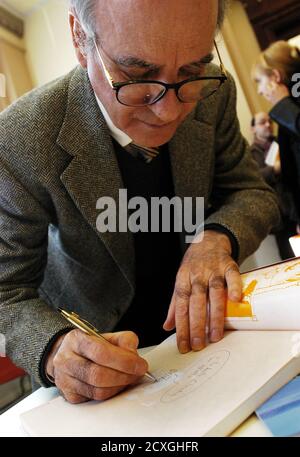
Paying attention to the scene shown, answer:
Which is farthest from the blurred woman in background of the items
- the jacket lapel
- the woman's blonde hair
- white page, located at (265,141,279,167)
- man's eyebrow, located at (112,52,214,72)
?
man's eyebrow, located at (112,52,214,72)

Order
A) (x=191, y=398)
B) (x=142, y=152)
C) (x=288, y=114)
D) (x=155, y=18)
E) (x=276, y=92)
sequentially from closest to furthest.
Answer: (x=191, y=398), (x=155, y=18), (x=142, y=152), (x=288, y=114), (x=276, y=92)

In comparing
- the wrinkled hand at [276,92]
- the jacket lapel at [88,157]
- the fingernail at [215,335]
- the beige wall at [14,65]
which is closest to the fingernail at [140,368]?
the fingernail at [215,335]

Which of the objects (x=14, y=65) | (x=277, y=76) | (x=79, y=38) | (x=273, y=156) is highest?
(x=14, y=65)

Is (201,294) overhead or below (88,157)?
below

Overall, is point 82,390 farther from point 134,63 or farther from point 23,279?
point 134,63

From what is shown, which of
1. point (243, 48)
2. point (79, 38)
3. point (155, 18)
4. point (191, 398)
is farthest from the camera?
point (243, 48)

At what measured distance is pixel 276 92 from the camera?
1596 millimetres

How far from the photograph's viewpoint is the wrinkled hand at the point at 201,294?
54 cm

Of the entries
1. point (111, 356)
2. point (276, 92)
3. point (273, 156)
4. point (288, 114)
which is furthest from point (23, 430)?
point (273, 156)

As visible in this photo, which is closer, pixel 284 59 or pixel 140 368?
pixel 140 368

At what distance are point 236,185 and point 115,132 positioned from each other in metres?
0.28

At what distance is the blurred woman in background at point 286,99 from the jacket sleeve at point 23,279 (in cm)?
111

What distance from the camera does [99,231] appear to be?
724 millimetres
